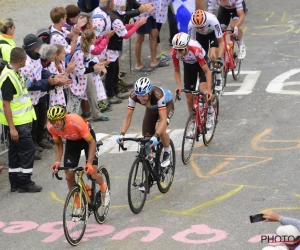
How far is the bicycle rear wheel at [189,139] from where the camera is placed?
11.1 m

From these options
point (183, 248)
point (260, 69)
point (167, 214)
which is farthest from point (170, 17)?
point (183, 248)

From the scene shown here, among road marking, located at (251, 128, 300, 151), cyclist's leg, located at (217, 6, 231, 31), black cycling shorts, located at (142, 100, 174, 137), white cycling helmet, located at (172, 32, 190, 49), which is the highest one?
white cycling helmet, located at (172, 32, 190, 49)

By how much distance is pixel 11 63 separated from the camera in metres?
10.2

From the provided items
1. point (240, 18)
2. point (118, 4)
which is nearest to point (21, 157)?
point (118, 4)

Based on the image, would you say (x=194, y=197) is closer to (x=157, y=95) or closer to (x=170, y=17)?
(x=157, y=95)

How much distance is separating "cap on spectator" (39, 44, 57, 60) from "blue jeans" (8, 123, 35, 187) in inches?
56.4

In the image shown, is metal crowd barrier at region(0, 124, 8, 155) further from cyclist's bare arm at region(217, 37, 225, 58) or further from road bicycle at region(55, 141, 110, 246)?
cyclist's bare arm at region(217, 37, 225, 58)

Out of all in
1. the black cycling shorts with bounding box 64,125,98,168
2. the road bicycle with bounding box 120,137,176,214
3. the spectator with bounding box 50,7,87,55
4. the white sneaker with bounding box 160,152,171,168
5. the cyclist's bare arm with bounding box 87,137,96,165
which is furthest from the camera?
the spectator with bounding box 50,7,87,55

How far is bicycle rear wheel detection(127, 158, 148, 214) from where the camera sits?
9.32 m

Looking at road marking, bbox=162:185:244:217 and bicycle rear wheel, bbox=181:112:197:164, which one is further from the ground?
bicycle rear wheel, bbox=181:112:197:164

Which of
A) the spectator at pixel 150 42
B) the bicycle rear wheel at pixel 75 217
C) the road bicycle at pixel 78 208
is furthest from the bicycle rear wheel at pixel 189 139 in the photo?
the spectator at pixel 150 42

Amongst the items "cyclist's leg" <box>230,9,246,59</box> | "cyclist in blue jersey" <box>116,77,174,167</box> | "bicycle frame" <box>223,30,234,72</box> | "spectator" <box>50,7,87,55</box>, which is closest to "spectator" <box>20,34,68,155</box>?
"spectator" <box>50,7,87,55</box>

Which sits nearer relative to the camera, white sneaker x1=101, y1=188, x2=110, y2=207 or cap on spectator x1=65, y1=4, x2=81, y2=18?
white sneaker x1=101, y1=188, x2=110, y2=207

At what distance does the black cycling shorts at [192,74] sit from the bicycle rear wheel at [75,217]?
4.04 m
